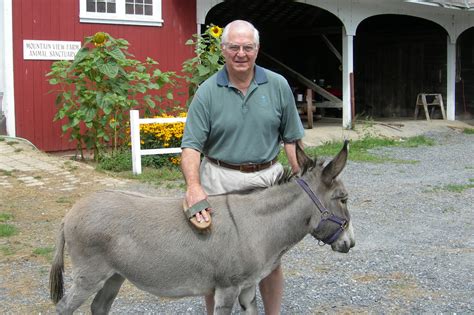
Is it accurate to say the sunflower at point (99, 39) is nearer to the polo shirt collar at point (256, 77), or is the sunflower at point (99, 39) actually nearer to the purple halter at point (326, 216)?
the polo shirt collar at point (256, 77)

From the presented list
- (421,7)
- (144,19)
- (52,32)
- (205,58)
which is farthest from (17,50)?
(421,7)

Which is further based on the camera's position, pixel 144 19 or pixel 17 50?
pixel 144 19

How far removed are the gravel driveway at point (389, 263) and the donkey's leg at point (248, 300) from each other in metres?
0.84

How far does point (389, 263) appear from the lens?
5.93 m

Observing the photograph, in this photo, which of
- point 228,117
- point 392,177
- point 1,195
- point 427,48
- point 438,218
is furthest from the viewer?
point 427,48

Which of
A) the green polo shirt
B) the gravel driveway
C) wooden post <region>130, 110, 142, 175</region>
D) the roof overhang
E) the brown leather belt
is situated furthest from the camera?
the roof overhang

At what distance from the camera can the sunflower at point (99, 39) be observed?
10398 mm

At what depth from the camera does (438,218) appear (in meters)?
7.81

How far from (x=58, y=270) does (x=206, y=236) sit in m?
1.00

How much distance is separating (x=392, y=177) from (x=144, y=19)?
5.83 metres

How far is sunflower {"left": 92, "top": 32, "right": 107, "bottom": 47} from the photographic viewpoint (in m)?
10.4

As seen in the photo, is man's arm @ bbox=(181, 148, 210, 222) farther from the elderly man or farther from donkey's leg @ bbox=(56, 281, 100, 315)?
donkey's leg @ bbox=(56, 281, 100, 315)

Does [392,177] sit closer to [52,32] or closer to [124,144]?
[124,144]

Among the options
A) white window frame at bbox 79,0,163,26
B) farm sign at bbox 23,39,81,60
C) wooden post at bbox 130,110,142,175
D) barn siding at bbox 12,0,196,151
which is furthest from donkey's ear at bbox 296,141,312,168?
white window frame at bbox 79,0,163,26
